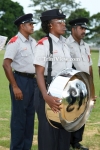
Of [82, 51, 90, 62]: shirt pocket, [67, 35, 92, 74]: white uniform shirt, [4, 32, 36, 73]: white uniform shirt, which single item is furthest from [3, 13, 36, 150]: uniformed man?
[82, 51, 90, 62]: shirt pocket

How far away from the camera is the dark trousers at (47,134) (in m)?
3.77

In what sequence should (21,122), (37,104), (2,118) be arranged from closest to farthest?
(37,104) < (21,122) < (2,118)


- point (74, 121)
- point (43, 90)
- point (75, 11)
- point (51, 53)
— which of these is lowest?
point (74, 121)

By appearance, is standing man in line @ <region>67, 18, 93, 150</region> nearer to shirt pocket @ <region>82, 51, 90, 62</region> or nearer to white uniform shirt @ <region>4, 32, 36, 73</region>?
shirt pocket @ <region>82, 51, 90, 62</region>

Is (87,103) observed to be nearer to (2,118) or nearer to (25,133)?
(25,133)

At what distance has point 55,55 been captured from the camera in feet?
12.2

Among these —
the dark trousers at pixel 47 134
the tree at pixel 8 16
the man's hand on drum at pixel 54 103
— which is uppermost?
the tree at pixel 8 16

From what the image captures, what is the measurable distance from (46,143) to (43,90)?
0.58 metres

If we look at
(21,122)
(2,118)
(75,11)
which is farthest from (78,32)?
(75,11)

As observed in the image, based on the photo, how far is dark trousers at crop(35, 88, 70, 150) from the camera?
3771 mm

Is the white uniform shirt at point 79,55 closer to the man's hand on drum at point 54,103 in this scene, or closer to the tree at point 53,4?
the man's hand on drum at point 54,103

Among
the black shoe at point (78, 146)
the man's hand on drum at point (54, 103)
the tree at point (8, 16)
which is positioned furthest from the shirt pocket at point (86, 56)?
the tree at point (8, 16)

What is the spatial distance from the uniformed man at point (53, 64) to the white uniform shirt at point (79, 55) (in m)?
1.19

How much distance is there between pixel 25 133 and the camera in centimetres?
506
